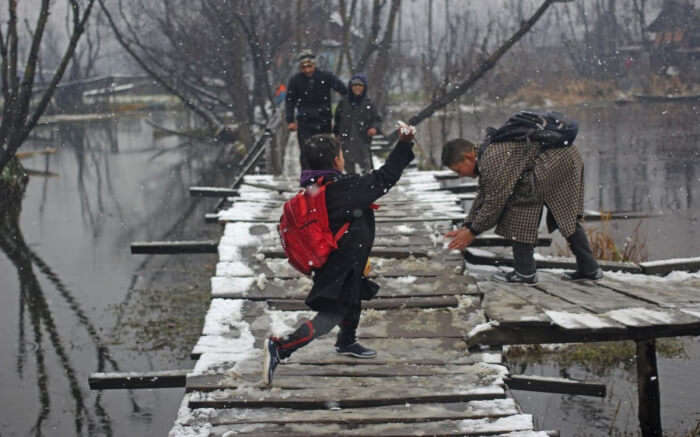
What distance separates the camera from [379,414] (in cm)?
429

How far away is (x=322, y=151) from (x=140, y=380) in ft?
5.74

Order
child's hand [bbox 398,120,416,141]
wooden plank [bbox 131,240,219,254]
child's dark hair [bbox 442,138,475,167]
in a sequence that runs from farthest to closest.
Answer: wooden plank [bbox 131,240,219,254]
child's dark hair [bbox 442,138,475,167]
child's hand [bbox 398,120,416,141]

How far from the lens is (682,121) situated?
27.7 meters

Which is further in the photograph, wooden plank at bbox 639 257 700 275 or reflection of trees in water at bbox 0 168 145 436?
reflection of trees in water at bbox 0 168 145 436

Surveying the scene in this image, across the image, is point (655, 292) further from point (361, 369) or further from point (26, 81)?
point (26, 81)

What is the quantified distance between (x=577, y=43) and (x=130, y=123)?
926 inches

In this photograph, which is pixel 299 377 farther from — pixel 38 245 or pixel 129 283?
pixel 38 245

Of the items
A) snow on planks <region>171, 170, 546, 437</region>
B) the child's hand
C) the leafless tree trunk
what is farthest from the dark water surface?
the leafless tree trunk

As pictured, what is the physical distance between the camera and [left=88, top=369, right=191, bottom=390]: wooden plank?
5.08 metres

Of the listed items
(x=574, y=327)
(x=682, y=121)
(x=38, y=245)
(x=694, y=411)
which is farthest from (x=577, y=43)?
(x=574, y=327)

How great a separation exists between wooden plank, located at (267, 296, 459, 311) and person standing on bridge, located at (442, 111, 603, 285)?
0.41m

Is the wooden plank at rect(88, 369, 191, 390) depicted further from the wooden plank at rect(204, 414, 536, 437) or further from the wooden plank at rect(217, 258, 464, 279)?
the wooden plank at rect(217, 258, 464, 279)

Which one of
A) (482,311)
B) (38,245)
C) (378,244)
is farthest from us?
(38,245)

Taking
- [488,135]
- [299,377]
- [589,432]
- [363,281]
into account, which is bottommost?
[589,432]
